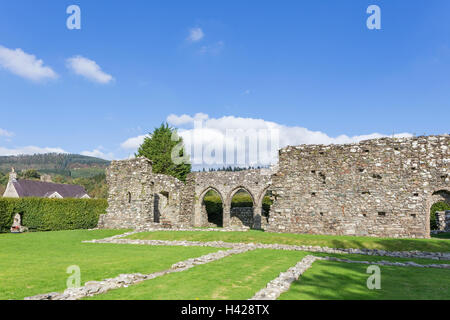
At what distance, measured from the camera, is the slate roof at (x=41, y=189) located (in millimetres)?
44875

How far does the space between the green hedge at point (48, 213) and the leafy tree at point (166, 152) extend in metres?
13.1

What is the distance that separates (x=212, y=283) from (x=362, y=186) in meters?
12.3

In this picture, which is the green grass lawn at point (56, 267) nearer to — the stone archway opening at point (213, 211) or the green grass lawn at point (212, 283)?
the green grass lawn at point (212, 283)

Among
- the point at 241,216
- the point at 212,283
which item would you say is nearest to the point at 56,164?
the point at 241,216

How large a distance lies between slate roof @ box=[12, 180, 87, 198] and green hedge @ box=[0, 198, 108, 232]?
929 inches

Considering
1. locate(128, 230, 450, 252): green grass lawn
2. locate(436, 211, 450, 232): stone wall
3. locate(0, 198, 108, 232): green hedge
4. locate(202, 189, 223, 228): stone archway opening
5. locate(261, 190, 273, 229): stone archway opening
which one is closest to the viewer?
locate(128, 230, 450, 252): green grass lawn

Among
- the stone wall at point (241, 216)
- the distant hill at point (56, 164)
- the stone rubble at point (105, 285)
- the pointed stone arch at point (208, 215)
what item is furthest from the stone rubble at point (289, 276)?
the distant hill at point (56, 164)

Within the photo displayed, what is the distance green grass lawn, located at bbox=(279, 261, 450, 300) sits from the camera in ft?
18.4

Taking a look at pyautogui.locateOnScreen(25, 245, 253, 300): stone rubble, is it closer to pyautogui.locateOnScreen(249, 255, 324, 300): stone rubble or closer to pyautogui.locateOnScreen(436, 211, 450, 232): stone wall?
pyautogui.locateOnScreen(249, 255, 324, 300): stone rubble

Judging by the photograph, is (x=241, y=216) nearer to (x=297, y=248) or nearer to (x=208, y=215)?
(x=208, y=215)

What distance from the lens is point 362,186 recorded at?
16078 millimetres

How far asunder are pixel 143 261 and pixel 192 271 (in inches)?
92.9

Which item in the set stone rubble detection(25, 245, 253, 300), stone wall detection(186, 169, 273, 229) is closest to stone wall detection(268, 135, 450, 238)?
stone rubble detection(25, 245, 253, 300)
